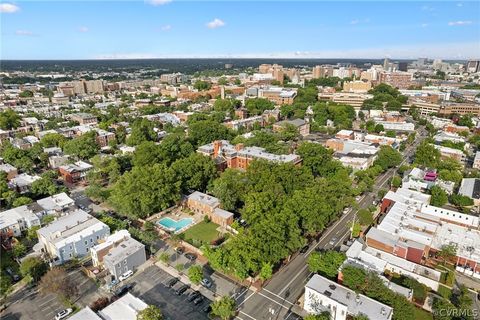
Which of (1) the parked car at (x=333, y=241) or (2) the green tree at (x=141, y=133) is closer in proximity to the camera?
(1) the parked car at (x=333, y=241)

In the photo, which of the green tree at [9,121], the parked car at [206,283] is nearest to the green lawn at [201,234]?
the parked car at [206,283]

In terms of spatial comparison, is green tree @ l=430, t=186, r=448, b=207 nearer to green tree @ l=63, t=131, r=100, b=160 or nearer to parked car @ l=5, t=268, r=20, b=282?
parked car @ l=5, t=268, r=20, b=282

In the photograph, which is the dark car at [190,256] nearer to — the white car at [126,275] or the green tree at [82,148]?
the white car at [126,275]

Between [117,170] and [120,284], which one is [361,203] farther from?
[117,170]

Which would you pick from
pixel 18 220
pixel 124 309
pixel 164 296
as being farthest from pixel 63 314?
pixel 18 220

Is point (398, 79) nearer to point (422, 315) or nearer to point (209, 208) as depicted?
point (209, 208)

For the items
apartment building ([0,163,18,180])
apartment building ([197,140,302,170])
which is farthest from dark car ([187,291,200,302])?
apartment building ([0,163,18,180])

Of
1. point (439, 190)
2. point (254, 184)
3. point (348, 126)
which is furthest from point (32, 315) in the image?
point (348, 126)
